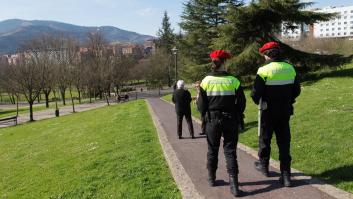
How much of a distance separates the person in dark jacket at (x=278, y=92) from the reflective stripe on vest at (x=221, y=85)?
0.43 metres

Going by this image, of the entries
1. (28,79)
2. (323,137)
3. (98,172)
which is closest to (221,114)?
(98,172)

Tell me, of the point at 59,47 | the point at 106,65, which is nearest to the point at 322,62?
the point at 106,65

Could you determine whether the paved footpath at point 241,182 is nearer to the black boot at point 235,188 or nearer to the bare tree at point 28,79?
the black boot at point 235,188

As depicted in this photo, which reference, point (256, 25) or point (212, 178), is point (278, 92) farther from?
point (256, 25)

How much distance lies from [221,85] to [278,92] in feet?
3.15

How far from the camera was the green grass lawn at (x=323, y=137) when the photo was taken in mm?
6960

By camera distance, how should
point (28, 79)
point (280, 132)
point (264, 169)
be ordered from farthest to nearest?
point (28, 79)
point (264, 169)
point (280, 132)

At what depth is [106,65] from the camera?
2339 inches

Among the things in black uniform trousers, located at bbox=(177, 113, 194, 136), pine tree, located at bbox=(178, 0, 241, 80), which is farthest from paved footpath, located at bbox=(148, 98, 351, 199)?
pine tree, located at bbox=(178, 0, 241, 80)

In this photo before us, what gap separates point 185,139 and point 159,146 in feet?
3.78

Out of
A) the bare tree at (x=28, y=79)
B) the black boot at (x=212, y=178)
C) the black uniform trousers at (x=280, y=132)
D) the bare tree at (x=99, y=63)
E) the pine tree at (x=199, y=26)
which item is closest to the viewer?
the black uniform trousers at (x=280, y=132)

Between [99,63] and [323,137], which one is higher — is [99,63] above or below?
above

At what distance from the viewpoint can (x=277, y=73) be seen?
6.32 m

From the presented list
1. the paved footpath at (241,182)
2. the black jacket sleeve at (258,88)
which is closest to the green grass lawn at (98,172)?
the paved footpath at (241,182)
